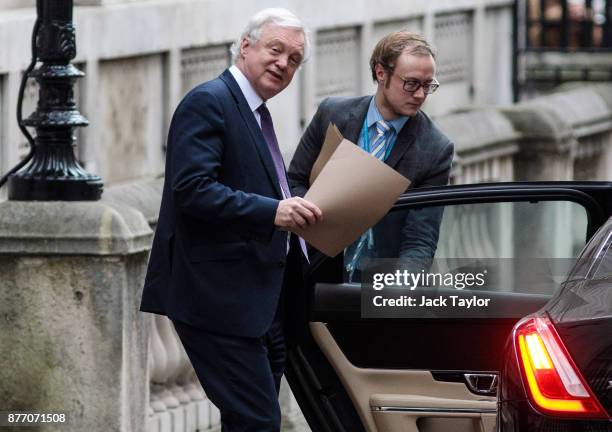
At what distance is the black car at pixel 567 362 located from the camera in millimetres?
5559

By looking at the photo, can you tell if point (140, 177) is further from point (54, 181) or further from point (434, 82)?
point (434, 82)

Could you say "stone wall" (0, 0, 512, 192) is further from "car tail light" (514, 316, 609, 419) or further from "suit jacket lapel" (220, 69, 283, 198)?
"car tail light" (514, 316, 609, 419)

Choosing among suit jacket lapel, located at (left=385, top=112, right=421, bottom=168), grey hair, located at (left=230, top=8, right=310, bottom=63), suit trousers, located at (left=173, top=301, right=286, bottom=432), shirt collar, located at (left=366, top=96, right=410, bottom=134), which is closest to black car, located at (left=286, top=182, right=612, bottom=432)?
suit jacket lapel, located at (left=385, top=112, right=421, bottom=168)

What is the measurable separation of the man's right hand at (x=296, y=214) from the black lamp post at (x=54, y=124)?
209cm

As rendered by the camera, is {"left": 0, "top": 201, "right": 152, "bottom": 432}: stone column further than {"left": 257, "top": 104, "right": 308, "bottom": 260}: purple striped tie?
Yes

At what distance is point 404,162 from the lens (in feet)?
23.7

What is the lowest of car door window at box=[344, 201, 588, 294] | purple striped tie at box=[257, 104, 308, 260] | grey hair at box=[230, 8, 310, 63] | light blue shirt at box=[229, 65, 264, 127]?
car door window at box=[344, 201, 588, 294]

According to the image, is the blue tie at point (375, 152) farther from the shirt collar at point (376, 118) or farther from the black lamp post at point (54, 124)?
the black lamp post at point (54, 124)

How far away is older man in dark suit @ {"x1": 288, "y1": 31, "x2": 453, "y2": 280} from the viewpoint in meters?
7.16

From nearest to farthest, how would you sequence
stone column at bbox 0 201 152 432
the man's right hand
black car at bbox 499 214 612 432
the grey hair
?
black car at bbox 499 214 612 432, the man's right hand, the grey hair, stone column at bbox 0 201 152 432

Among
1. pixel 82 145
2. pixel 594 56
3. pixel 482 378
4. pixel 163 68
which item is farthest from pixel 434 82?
pixel 594 56

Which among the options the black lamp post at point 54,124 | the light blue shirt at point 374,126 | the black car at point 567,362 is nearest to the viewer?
the black car at point 567,362

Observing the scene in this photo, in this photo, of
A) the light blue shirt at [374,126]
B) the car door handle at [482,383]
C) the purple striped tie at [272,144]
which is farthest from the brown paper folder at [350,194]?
the car door handle at [482,383]

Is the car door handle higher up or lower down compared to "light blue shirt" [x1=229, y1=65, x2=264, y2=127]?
lower down
